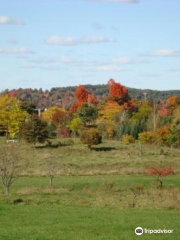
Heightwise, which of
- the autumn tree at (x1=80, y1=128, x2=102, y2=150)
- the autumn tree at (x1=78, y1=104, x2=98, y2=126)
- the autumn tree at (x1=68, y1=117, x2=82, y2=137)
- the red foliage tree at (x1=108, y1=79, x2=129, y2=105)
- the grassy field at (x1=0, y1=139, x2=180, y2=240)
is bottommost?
the grassy field at (x1=0, y1=139, x2=180, y2=240)

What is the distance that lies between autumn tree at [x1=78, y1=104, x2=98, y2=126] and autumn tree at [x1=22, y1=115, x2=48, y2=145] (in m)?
25.6

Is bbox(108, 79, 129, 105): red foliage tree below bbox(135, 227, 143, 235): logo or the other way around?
the other way around

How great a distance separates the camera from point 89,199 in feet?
104

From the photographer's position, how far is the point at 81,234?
63.6 feet

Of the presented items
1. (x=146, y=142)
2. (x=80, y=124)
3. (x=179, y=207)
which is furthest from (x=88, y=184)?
(x=80, y=124)

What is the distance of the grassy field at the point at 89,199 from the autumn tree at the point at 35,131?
4.90 ft

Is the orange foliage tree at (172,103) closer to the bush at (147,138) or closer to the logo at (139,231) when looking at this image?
the bush at (147,138)

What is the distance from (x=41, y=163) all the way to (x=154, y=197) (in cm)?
2199

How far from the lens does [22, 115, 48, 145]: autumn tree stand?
6188cm

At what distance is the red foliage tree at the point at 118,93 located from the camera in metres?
109

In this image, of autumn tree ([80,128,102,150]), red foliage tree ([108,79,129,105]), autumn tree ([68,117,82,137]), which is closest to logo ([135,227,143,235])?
autumn tree ([80,128,102,150])

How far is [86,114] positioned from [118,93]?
24.6 metres

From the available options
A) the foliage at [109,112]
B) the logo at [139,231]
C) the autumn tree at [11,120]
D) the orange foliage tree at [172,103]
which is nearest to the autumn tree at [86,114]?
the foliage at [109,112]

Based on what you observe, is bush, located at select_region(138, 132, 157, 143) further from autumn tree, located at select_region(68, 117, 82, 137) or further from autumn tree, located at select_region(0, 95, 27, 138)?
autumn tree, located at select_region(0, 95, 27, 138)
